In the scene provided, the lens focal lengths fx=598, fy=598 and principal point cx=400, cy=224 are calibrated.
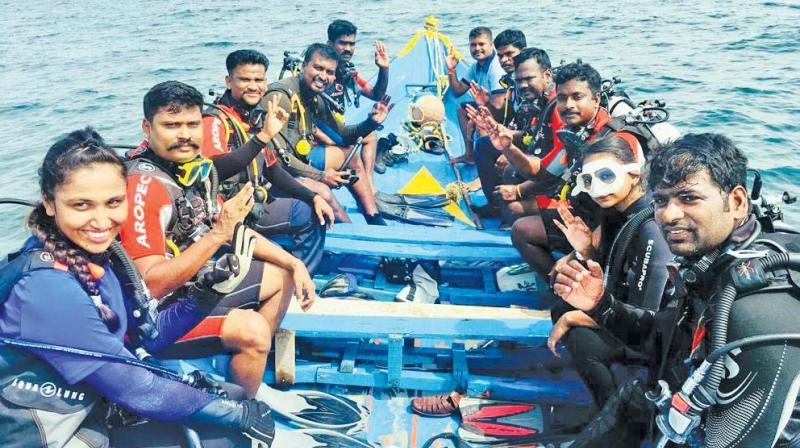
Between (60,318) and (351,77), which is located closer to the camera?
(60,318)

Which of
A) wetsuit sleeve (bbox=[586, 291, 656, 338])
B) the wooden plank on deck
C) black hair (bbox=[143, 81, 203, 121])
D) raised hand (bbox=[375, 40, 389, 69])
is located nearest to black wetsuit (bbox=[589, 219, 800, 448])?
wetsuit sleeve (bbox=[586, 291, 656, 338])

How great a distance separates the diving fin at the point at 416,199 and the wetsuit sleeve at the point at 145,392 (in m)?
3.56

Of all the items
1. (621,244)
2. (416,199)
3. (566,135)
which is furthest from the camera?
(416,199)

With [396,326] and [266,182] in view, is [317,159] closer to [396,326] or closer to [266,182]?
[266,182]

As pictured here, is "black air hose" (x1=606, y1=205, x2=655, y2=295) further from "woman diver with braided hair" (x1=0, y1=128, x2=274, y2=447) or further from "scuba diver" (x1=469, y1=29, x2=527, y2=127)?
"scuba diver" (x1=469, y1=29, x2=527, y2=127)

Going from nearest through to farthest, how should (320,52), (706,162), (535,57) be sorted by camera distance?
(706,162) < (320,52) < (535,57)

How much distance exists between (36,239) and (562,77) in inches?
132

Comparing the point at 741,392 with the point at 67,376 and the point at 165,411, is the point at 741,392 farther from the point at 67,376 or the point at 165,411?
the point at 67,376

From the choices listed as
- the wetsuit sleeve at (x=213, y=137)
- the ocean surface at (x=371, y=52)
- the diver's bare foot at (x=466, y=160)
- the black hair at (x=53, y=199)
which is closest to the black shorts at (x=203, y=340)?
the black hair at (x=53, y=199)

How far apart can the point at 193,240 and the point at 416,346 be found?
157 centimetres

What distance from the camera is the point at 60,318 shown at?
2.02 m

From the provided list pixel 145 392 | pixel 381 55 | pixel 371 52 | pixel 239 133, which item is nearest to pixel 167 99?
pixel 239 133

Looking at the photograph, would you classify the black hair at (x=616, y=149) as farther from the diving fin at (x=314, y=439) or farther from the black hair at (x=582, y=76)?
the diving fin at (x=314, y=439)

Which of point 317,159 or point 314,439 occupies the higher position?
point 317,159
